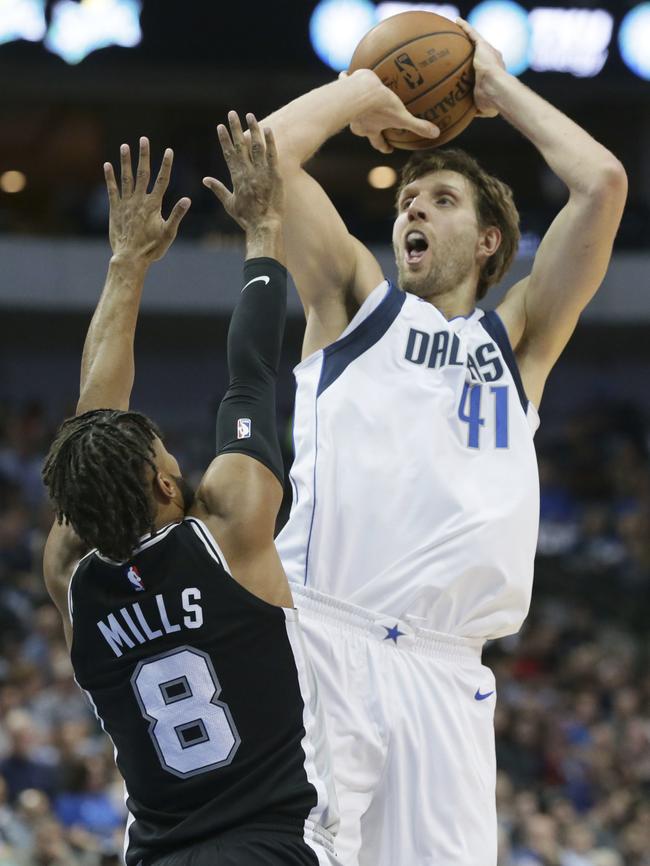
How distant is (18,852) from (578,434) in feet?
34.9

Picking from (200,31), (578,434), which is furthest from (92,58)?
(578,434)

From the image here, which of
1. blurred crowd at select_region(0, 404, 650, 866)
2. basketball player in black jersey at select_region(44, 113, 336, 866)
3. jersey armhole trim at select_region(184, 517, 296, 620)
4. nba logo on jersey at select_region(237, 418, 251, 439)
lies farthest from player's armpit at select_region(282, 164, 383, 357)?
blurred crowd at select_region(0, 404, 650, 866)

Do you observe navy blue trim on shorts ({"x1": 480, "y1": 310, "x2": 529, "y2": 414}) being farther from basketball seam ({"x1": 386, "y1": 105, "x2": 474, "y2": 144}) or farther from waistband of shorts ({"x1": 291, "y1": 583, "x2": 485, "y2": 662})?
waistband of shorts ({"x1": 291, "y1": 583, "x2": 485, "y2": 662})

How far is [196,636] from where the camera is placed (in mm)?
3471

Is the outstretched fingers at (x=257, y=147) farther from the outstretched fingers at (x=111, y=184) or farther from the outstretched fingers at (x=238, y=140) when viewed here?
the outstretched fingers at (x=111, y=184)

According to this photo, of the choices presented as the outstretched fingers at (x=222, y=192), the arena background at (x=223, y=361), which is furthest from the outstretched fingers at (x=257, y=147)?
the arena background at (x=223, y=361)

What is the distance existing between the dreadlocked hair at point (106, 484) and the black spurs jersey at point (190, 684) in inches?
2.5

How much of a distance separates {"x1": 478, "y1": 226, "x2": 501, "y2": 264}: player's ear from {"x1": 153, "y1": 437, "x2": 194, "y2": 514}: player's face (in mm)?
Answer: 1743

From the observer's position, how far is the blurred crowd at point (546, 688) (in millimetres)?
9828

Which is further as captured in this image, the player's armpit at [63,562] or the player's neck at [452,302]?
the player's neck at [452,302]

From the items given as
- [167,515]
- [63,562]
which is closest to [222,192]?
[167,515]

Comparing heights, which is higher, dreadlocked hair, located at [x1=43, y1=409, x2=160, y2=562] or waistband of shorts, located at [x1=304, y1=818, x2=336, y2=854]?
dreadlocked hair, located at [x1=43, y1=409, x2=160, y2=562]

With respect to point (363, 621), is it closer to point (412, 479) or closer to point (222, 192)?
point (412, 479)

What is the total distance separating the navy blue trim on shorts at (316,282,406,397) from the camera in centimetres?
460
